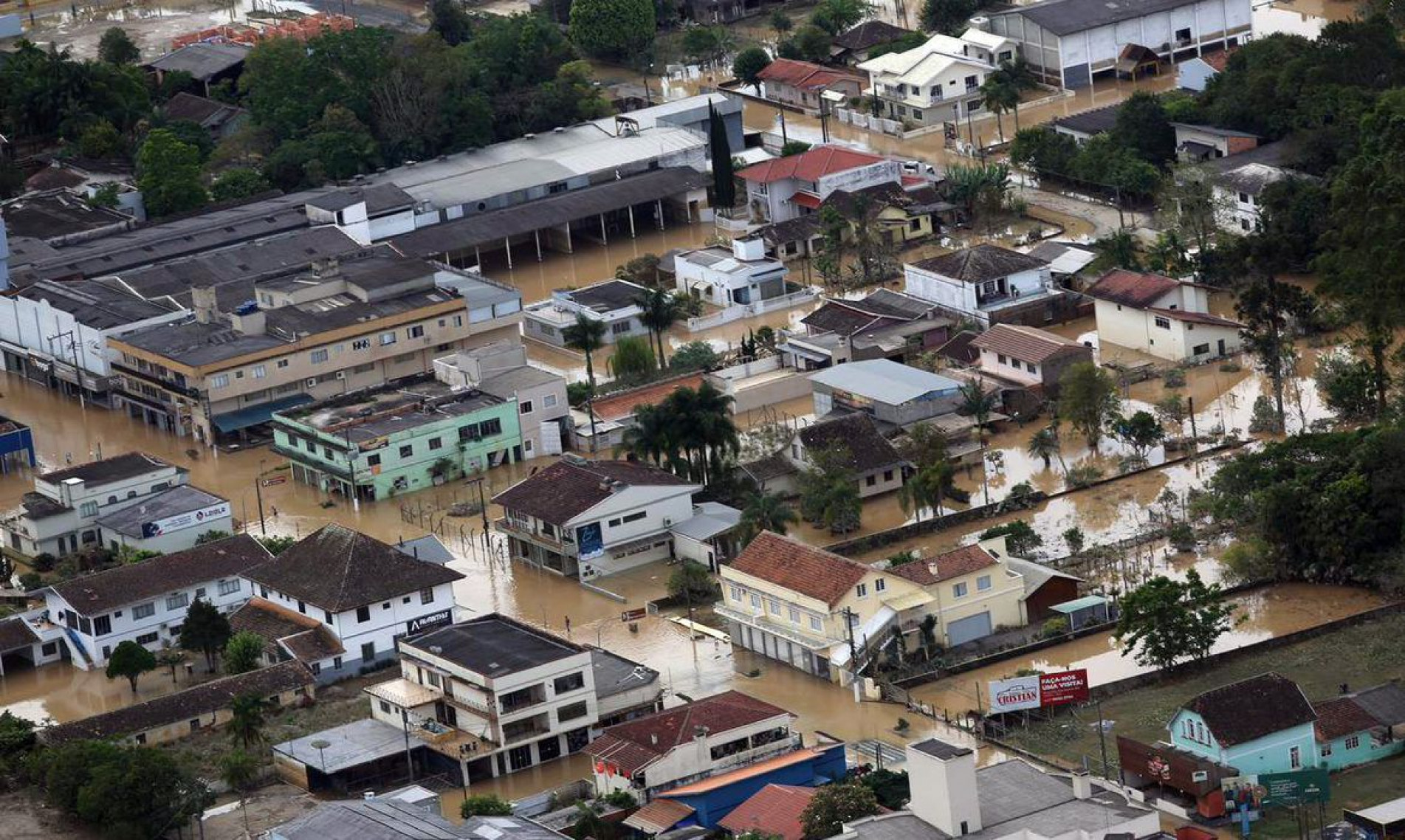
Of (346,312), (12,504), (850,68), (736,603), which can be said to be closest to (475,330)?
(346,312)

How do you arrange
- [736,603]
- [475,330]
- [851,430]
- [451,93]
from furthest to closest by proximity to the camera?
A: 1. [451,93]
2. [475,330]
3. [851,430]
4. [736,603]

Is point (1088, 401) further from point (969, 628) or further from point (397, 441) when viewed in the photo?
point (397, 441)

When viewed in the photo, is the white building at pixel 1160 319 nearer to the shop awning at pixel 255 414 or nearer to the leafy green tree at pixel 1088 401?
the leafy green tree at pixel 1088 401

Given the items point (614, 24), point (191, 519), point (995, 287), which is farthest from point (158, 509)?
point (614, 24)

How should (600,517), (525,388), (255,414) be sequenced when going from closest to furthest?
(600,517) → (525,388) → (255,414)

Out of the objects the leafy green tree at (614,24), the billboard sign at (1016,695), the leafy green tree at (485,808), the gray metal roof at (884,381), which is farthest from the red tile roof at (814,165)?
the leafy green tree at (485,808)

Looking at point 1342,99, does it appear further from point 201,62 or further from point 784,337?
point 201,62
